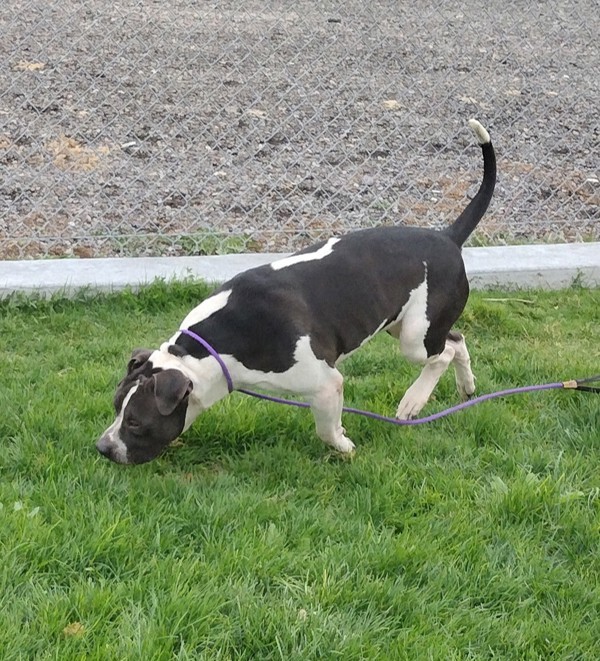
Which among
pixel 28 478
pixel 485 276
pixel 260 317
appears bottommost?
pixel 485 276

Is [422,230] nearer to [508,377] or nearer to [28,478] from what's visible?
[508,377]

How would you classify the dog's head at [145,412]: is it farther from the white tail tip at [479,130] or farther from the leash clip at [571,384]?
the leash clip at [571,384]

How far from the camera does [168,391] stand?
3146mm

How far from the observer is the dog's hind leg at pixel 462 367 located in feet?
13.6

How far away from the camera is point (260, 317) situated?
3.40 m

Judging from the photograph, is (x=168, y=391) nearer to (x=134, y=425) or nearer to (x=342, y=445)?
(x=134, y=425)

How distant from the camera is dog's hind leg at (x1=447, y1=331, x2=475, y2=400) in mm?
4160

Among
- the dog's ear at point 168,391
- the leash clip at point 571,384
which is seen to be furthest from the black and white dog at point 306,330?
the leash clip at point 571,384

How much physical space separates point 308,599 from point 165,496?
2.61 feet

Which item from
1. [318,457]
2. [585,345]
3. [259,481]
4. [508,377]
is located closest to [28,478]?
[259,481]

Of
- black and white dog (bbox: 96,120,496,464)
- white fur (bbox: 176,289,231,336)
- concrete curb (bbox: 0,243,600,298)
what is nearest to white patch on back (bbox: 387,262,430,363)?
black and white dog (bbox: 96,120,496,464)

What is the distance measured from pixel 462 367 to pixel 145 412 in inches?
67.7

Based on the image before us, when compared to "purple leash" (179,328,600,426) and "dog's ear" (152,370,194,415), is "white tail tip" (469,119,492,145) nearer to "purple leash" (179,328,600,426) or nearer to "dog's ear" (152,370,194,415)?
"purple leash" (179,328,600,426)

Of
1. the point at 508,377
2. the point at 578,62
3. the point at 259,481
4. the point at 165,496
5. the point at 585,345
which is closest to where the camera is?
the point at 165,496
